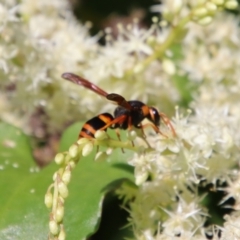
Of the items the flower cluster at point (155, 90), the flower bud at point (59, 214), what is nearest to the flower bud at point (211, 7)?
the flower cluster at point (155, 90)

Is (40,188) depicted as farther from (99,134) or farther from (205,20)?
(205,20)

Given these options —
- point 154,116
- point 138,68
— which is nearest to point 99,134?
point 154,116

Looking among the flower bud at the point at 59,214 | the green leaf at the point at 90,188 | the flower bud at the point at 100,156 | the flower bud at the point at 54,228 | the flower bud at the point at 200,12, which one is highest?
the flower bud at the point at 200,12

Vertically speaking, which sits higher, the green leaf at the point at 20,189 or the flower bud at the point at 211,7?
the flower bud at the point at 211,7

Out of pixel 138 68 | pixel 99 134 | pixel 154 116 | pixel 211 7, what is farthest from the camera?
pixel 138 68

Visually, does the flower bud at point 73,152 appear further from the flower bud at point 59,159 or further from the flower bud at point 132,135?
the flower bud at point 132,135

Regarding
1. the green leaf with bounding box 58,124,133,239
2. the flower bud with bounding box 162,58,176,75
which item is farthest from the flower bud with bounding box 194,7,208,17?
the green leaf with bounding box 58,124,133,239

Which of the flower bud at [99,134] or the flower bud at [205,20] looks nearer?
the flower bud at [99,134]
